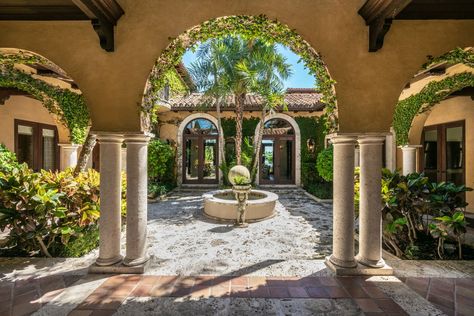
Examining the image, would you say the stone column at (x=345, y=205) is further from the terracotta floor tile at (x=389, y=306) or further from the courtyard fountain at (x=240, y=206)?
the courtyard fountain at (x=240, y=206)

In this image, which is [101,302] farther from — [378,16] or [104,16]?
[378,16]

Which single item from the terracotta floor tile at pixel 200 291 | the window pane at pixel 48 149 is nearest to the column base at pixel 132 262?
the terracotta floor tile at pixel 200 291

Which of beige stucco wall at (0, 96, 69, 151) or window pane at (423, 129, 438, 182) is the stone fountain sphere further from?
window pane at (423, 129, 438, 182)

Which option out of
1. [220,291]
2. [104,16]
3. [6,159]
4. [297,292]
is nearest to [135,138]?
[104,16]

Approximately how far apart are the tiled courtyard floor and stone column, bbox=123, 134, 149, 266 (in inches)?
13.7

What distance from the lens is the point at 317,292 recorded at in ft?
10.6

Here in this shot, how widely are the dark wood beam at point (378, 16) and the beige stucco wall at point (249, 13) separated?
0.10 m

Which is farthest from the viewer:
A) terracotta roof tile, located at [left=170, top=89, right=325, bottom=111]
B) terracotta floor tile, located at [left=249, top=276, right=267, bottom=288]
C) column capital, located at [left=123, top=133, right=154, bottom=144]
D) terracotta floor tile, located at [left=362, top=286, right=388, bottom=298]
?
terracotta roof tile, located at [left=170, top=89, right=325, bottom=111]

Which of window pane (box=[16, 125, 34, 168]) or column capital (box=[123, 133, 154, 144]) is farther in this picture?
window pane (box=[16, 125, 34, 168])

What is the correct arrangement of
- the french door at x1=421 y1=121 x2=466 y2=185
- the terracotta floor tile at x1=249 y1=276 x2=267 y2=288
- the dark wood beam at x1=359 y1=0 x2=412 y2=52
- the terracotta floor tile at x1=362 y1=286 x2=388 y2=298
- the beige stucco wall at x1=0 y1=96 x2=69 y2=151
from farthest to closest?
the beige stucco wall at x1=0 y1=96 x2=69 y2=151, the french door at x1=421 y1=121 x2=466 y2=185, the terracotta floor tile at x1=249 y1=276 x2=267 y2=288, the terracotta floor tile at x1=362 y1=286 x2=388 y2=298, the dark wood beam at x1=359 y1=0 x2=412 y2=52

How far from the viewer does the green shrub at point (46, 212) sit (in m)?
4.12

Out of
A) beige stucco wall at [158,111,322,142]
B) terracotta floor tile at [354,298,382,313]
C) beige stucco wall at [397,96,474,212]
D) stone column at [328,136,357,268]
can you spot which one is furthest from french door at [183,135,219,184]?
terracotta floor tile at [354,298,382,313]

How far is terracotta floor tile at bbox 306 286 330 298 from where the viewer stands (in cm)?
315

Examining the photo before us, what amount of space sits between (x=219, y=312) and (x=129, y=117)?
3.07m
